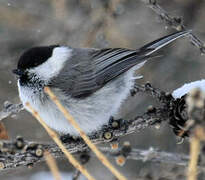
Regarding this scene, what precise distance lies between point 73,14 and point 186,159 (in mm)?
2891

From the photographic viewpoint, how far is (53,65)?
10.3 ft

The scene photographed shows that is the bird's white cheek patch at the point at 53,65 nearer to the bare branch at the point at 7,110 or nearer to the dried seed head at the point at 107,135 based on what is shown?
the bare branch at the point at 7,110

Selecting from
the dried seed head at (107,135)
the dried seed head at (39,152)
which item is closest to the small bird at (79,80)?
the dried seed head at (107,135)

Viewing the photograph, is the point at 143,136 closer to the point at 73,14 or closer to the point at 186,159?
the point at 73,14

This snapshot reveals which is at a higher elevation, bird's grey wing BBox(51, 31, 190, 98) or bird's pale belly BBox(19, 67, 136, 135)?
bird's grey wing BBox(51, 31, 190, 98)

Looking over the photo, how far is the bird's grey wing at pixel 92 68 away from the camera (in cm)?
318

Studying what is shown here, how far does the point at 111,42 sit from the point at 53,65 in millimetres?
1489

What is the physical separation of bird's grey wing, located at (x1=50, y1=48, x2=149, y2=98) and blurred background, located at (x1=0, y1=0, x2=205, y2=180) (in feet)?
2.27

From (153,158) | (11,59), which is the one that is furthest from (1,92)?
(153,158)

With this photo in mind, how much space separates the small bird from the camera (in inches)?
119

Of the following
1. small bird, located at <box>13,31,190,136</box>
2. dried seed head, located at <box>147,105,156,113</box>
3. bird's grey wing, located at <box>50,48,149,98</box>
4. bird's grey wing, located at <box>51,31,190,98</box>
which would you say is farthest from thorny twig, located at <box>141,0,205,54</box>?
bird's grey wing, located at <box>50,48,149,98</box>

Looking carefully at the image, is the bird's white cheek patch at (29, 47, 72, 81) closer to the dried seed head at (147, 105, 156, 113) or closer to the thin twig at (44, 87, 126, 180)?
the dried seed head at (147, 105, 156, 113)

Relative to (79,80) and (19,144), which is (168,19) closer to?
(79,80)

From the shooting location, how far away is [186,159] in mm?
1915
